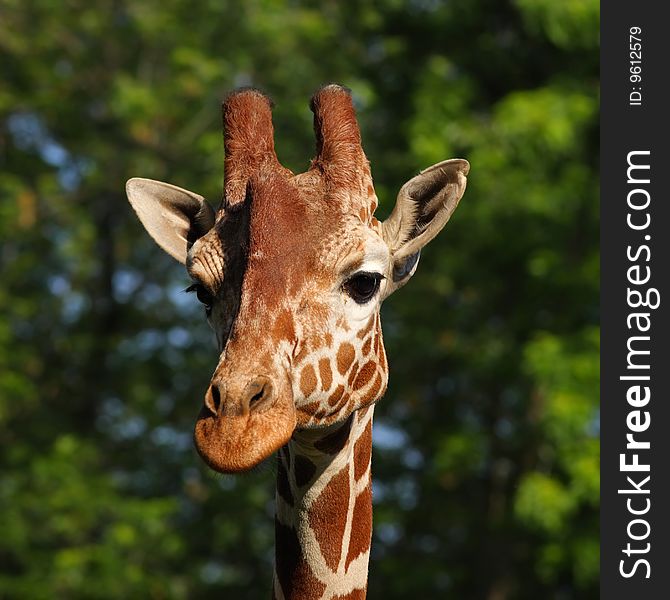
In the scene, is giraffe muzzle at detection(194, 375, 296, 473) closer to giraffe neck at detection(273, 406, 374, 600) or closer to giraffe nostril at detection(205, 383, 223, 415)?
giraffe nostril at detection(205, 383, 223, 415)

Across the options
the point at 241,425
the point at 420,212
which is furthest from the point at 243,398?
the point at 420,212

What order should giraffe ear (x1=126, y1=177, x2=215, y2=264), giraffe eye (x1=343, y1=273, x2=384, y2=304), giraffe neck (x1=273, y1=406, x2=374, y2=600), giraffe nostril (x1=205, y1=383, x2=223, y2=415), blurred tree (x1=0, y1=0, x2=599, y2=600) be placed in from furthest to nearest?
1. blurred tree (x1=0, y1=0, x2=599, y2=600)
2. giraffe ear (x1=126, y1=177, x2=215, y2=264)
3. giraffe neck (x1=273, y1=406, x2=374, y2=600)
4. giraffe eye (x1=343, y1=273, x2=384, y2=304)
5. giraffe nostril (x1=205, y1=383, x2=223, y2=415)

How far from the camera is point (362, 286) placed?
4.96 metres

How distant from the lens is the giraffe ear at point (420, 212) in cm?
539

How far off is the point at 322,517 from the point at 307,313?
0.96 meters

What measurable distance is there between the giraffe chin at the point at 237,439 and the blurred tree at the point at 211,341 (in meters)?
10.8

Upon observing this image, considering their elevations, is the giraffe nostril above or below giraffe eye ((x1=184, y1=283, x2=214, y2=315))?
below

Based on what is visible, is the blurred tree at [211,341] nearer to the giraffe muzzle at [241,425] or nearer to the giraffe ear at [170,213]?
the giraffe ear at [170,213]

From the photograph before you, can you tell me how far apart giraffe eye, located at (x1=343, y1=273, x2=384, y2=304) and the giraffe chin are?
0.81 m

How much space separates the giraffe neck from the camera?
505 cm

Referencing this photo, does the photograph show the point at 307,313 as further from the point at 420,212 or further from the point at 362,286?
the point at 420,212

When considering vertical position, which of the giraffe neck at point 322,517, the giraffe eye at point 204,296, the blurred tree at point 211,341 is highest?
the blurred tree at point 211,341

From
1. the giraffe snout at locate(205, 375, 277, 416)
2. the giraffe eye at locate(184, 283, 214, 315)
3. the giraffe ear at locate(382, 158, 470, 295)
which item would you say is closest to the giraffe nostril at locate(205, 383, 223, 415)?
the giraffe snout at locate(205, 375, 277, 416)

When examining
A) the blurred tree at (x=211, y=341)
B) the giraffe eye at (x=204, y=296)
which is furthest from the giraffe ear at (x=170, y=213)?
the blurred tree at (x=211, y=341)
